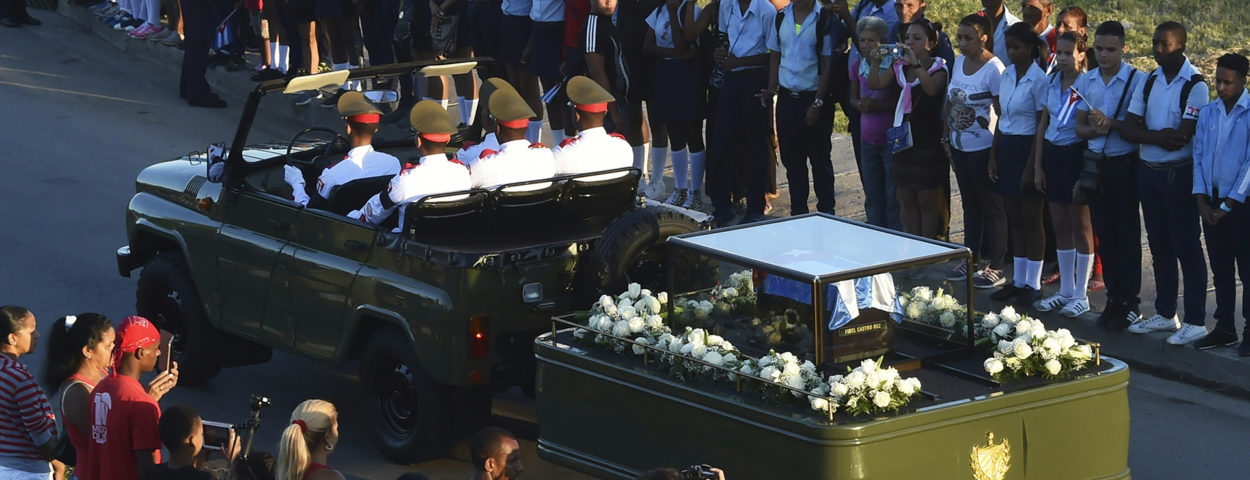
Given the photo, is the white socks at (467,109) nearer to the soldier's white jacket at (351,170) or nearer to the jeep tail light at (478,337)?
the soldier's white jacket at (351,170)

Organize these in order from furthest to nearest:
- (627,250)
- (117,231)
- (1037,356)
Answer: (117,231) → (627,250) → (1037,356)

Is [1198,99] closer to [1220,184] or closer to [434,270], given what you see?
[1220,184]

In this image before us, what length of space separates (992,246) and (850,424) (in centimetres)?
507

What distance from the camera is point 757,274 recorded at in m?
7.77

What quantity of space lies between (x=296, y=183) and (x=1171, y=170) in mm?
5326

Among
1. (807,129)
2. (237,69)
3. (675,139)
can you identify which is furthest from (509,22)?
(237,69)

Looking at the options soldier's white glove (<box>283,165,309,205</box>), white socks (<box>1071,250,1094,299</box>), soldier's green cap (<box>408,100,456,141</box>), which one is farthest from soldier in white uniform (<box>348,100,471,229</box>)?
white socks (<box>1071,250,1094,299</box>)

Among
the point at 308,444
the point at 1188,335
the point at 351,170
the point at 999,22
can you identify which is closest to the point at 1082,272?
the point at 1188,335

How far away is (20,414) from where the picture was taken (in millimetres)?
6977

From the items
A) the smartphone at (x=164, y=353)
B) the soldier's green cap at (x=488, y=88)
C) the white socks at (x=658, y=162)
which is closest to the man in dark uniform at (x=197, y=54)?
the white socks at (x=658, y=162)

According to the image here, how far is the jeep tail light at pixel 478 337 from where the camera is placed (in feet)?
27.8

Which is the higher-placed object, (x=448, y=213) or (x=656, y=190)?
(x=448, y=213)

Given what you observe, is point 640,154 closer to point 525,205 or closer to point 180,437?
point 525,205

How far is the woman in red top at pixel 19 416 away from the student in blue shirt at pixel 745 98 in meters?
6.95
